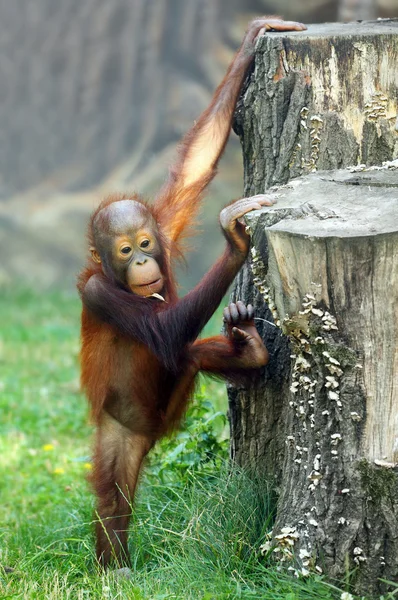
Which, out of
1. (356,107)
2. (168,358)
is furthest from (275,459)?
(356,107)

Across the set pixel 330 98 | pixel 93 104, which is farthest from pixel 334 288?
pixel 93 104

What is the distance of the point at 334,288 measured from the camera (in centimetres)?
246

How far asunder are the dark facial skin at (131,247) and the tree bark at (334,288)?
471 mm

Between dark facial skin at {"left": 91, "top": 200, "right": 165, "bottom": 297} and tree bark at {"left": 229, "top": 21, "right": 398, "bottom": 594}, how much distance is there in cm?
47

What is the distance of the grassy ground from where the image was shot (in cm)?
281

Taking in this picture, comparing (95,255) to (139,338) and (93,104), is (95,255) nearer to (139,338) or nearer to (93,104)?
(139,338)

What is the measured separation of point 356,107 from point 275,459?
1.30 metres

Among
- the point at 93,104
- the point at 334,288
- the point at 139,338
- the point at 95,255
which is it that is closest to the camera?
the point at 334,288


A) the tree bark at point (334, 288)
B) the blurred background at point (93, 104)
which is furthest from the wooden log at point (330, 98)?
the blurred background at point (93, 104)

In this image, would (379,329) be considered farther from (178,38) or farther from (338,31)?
(178,38)

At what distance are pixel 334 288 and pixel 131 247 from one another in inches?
42.0

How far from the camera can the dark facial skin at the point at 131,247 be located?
3.27 meters

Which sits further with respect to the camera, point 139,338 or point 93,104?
point 93,104

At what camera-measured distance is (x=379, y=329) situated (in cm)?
246
